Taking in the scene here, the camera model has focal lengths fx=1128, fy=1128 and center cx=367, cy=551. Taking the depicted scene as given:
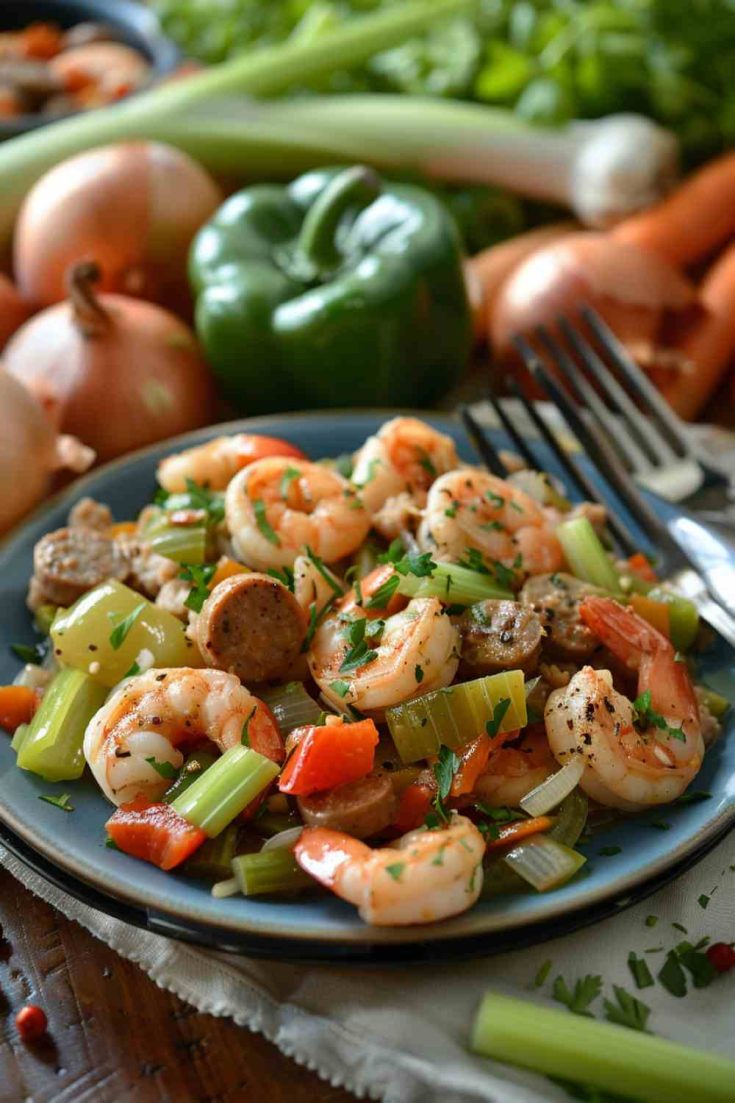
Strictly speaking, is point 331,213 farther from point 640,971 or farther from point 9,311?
point 640,971

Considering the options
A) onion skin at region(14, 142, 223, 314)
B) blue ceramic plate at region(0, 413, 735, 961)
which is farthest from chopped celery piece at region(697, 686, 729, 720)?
onion skin at region(14, 142, 223, 314)

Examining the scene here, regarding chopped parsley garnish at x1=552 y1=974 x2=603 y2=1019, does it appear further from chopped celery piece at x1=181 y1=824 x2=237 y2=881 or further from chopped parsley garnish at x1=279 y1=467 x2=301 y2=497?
chopped parsley garnish at x1=279 y1=467 x2=301 y2=497

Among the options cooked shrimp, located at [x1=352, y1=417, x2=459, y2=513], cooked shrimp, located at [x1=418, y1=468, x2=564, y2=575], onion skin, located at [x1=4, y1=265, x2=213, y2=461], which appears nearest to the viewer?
cooked shrimp, located at [x1=418, y1=468, x2=564, y2=575]

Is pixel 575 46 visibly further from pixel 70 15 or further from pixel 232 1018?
pixel 232 1018

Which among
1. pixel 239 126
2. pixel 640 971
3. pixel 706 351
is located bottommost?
pixel 706 351

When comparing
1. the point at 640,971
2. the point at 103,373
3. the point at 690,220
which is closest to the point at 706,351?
the point at 690,220

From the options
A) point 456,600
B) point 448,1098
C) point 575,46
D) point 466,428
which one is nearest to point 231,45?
point 575,46
